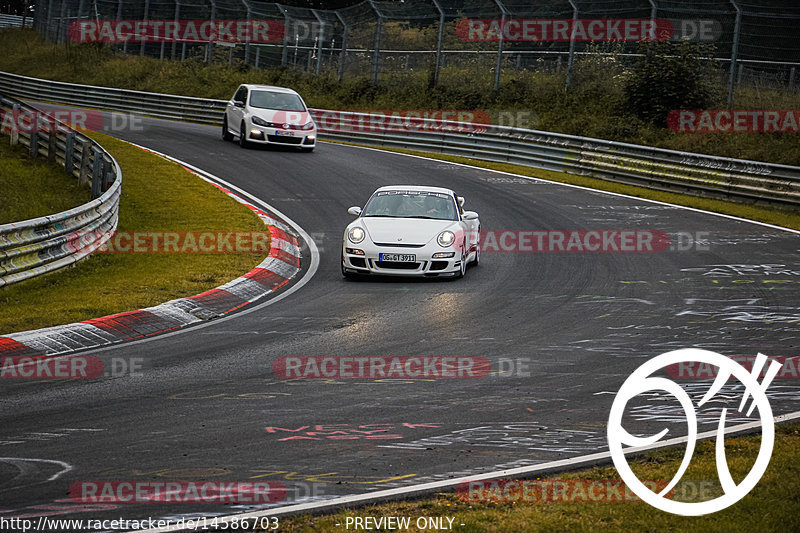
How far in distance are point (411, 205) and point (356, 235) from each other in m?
1.46

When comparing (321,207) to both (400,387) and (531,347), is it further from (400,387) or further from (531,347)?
(400,387)

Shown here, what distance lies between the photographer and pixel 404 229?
1427 cm

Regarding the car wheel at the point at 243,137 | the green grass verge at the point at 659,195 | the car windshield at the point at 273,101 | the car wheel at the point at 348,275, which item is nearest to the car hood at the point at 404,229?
the car wheel at the point at 348,275

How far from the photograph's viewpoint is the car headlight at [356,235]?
46.0 feet

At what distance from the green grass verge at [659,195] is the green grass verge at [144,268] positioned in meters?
9.12

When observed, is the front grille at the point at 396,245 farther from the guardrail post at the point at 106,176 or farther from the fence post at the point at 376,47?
the fence post at the point at 376,47

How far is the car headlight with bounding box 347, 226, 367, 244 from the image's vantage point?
14.0 m

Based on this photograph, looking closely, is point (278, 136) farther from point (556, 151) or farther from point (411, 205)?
point (411, 205)

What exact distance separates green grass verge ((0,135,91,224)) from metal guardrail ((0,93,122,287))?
29cm

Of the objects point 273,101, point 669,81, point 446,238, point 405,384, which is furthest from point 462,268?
point 669,81

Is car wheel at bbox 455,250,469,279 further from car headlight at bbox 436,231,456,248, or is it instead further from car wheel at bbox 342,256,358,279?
car wheel at bbox 342,256,358,279

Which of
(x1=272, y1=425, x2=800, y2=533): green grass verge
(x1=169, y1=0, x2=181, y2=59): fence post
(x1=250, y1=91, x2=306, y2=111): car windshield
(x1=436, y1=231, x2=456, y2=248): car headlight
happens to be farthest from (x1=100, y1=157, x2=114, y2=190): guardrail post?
(x1=169, y1=0, x2=181, y2=59): fence post

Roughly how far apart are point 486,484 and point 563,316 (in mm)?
6015

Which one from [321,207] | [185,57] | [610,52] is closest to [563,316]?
[321,207]
